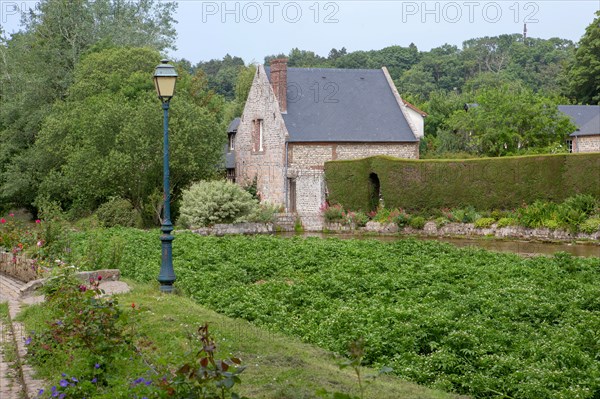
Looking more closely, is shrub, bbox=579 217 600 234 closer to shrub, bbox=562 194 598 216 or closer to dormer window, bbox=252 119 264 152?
shrub, bbox=562 194 598 216

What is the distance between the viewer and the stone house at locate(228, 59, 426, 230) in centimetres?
4112

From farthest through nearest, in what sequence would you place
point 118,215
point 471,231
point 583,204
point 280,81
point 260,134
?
point 260,134 < point 280,81 < point 118,215 < point 471,231 < point 583,204

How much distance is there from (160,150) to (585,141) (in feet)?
94.2

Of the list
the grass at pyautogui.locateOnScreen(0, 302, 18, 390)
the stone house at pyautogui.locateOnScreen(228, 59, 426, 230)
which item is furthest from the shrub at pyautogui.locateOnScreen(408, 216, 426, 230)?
the grass at pyautogui.locateOnScreen(0, 302, 18, 390)

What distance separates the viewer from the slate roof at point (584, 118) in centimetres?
5134

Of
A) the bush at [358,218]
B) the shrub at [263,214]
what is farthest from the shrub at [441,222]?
the shrub at [263,214]

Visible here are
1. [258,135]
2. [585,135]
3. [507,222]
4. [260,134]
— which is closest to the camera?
[507,222]

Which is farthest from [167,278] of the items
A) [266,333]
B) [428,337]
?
[428,337]

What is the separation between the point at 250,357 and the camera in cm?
897

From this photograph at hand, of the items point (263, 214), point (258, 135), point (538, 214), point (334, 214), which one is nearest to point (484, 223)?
point (538, 214)

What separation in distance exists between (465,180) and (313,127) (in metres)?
10.9

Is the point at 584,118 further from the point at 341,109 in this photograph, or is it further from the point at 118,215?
the point at 118,215

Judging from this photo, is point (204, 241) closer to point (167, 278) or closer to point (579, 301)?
point (167, 278)

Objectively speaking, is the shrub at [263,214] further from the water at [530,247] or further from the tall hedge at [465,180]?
the water at [530,247]
